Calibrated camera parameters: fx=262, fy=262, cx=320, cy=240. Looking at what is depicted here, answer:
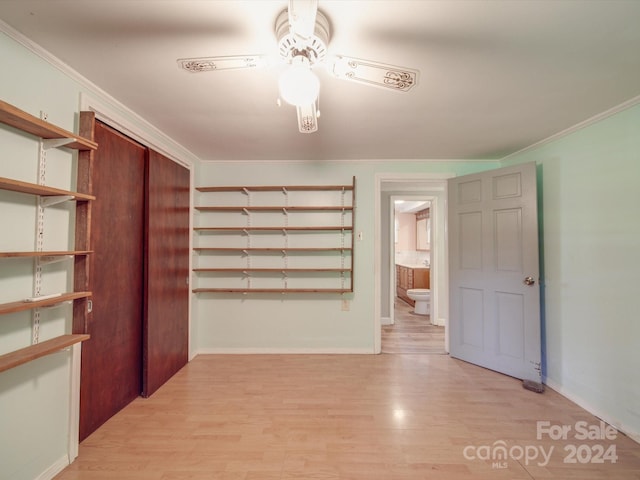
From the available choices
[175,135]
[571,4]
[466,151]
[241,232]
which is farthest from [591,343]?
[175,135]

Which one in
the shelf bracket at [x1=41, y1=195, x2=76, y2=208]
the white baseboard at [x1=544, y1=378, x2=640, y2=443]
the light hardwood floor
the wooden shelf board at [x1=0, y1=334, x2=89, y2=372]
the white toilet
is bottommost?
the light hardwood floor

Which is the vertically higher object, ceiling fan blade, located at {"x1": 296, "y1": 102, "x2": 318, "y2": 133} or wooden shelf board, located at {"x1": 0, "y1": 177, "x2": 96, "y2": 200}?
ceiling fan blade, located at {"x1": 296, "y1": 102, "x2": 318, "y2": 133}

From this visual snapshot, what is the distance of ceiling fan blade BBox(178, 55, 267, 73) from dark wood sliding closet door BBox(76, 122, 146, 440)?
Answer: 1.15 metres

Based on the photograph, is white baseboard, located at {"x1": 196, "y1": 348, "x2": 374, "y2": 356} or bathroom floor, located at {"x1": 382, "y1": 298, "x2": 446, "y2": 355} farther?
bathroom floor, located at {"x1": 382, "y1": 298, "x2": 446, "y2": 355}

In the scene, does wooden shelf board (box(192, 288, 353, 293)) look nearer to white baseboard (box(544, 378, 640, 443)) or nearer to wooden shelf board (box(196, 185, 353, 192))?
wooden shelf board (box(196, 185, 353, 192))

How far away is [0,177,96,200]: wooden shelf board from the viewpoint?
111 centimetres

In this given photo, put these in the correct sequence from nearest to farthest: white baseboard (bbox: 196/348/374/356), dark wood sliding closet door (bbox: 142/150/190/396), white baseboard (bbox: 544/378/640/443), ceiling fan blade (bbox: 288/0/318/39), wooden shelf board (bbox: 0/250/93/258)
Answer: ceiling fan blade (bbox: 288/0/318/39), wooden shelf board (bbox: 0/250/93/258), white baseboard (bbox: 544/378/640/443), dark wood sliding closet door (bbox: 142/150/190/396), white baseboard (bbox: 196/348/374/356)

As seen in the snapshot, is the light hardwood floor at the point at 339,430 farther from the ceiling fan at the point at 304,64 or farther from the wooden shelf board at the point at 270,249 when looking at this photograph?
the ceiling fan at the point at 304,64

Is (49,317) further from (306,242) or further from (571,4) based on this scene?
(571,4)

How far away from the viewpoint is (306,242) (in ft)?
Result: 10.2

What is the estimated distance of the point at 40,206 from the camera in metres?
1.38

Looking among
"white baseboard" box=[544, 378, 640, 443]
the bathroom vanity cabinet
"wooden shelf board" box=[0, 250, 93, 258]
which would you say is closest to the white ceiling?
"wooden shelf board" box=[0, 250, 93, 258]

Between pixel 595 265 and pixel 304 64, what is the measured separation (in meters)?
2.57

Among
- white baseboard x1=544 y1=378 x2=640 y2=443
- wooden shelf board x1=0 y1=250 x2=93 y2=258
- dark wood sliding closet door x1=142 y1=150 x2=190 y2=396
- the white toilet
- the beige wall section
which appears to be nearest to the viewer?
wooden shelf board x1=0 y1=250 x2=93 y2=258
